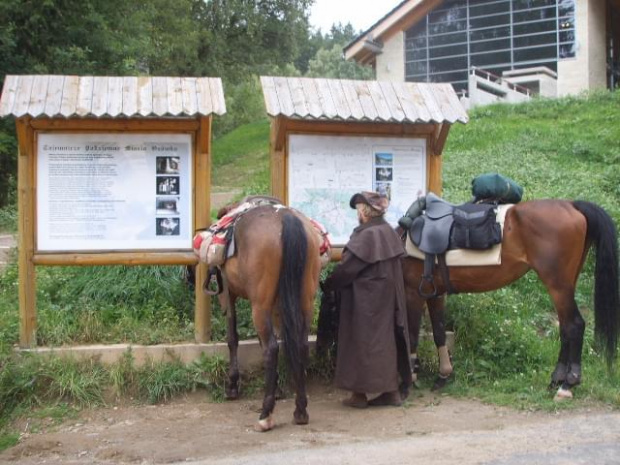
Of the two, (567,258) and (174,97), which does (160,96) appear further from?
(567,258)

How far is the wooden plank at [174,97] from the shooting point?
6004 millimetres

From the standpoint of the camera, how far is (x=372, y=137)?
6742 millimetres

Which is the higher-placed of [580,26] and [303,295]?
[580,26]

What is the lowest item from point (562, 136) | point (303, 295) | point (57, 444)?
point (57, 444)

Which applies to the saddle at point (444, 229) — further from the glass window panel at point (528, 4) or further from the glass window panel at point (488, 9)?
the glass window panel at point (488, 9)

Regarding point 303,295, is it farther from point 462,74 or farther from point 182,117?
point 462,74

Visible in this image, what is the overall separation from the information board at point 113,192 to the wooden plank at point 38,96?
0.34 metres

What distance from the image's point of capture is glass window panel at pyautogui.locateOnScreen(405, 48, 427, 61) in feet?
98.9

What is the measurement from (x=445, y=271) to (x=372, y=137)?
1.47 metres

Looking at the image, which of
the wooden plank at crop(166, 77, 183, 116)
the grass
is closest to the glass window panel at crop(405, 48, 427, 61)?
the grass

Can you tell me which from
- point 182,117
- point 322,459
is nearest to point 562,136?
point 182,117

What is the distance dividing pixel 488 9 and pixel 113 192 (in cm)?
2654

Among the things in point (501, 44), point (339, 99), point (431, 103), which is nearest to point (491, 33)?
point (501, 44)

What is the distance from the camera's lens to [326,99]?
6.46 metres
